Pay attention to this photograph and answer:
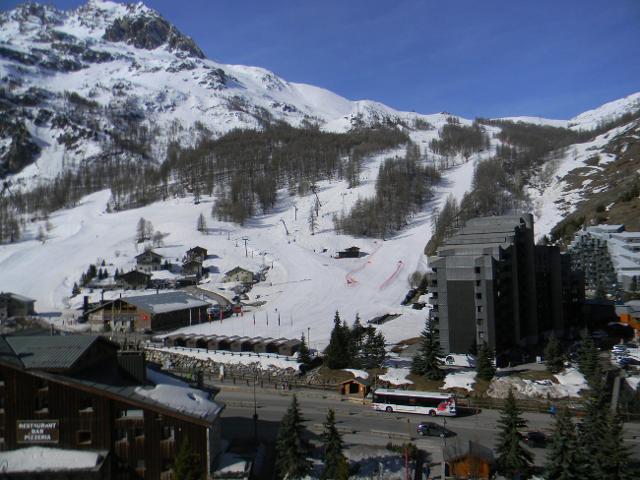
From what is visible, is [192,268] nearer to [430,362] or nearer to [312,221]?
[312,221]

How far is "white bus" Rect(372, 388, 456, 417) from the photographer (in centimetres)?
2600

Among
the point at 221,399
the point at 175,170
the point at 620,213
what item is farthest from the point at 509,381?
the point at 175,170

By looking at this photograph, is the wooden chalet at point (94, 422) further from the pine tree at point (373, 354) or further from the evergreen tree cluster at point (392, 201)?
the evergreen tree cluster at point (392, 201)

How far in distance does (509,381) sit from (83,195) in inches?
4906

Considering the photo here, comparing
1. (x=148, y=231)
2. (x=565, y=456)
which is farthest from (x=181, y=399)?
(x=148, y=231)

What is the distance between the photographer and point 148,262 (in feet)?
241

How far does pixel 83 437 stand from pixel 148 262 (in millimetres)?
58213

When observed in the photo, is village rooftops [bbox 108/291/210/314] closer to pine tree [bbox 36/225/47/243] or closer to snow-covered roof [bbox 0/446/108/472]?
snow-covered roof [bbox 0/446/108/472]

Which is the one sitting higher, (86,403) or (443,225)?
(443,225)

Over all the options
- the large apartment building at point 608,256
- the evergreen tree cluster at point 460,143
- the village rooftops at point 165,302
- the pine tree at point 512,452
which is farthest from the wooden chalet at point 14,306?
the evergreen tree cluster at point 460,143

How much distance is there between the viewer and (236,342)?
40.1 metres

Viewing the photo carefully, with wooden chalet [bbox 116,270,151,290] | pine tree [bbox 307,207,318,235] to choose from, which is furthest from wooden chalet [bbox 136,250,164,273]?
pine tree [bbox 307,207,318,235]

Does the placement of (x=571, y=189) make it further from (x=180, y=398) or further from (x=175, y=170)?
(x=180, y=398)

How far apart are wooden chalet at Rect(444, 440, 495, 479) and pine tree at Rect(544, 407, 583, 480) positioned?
9.31 ft
